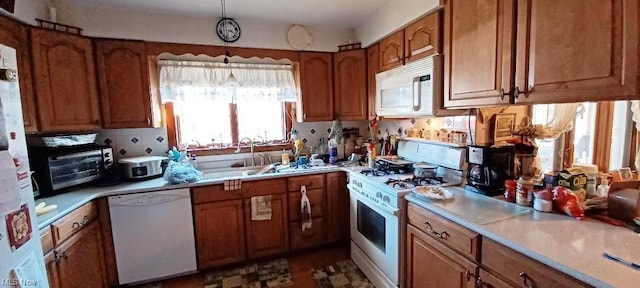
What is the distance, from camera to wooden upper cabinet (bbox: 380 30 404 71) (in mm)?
2201

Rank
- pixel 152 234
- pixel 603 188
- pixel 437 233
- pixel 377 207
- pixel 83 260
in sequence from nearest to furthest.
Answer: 1. pixel 603 188
2. pixel 437 233
3. pixel 83 260
4. pixel 377 207
5. pixel 152 234

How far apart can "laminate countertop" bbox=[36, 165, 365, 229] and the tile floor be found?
0.79 m

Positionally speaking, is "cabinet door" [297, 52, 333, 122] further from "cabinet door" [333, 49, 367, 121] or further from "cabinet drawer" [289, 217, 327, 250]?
"cabinet drawer" [289, 217, 327, 250]

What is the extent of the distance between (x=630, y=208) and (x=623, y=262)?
0.43 meters

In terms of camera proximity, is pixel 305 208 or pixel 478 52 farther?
pixel 305 208

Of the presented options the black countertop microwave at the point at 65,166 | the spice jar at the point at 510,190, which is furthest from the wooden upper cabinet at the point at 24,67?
the spice jar at the point at 510,190

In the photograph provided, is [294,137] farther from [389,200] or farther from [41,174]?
[41,174]

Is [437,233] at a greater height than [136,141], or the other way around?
[136,141]

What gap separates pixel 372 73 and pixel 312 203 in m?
1.37

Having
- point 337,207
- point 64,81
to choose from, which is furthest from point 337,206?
point 64,81

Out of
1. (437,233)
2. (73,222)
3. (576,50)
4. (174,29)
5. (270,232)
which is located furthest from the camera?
(270,232)

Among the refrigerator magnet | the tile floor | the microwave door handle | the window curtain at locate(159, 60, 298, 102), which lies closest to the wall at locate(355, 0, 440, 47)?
the microwave door handle

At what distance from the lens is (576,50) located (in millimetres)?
1113

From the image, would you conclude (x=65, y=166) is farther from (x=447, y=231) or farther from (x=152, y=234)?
(x=447, y=231)
